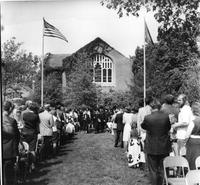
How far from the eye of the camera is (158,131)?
15.8ft

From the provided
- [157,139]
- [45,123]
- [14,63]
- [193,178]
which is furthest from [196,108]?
[45,123]

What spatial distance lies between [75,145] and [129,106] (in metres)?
1.66

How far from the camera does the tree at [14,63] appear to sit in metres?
4.74

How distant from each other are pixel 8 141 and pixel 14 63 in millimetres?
1190

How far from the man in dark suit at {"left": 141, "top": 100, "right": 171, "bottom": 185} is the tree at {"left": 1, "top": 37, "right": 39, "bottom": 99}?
1.64 m

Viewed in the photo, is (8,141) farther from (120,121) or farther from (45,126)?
(120,121)

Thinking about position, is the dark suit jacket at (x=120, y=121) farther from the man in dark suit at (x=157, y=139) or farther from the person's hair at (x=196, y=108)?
the person's hair at (x=196, y=108)

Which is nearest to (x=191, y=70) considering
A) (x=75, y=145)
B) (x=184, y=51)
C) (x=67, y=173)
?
(x=184, y=51)

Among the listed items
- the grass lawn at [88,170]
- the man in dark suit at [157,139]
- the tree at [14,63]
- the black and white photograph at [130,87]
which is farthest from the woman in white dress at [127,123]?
the man in dark suit at [157,139]

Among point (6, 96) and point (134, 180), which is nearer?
point (6, 96)

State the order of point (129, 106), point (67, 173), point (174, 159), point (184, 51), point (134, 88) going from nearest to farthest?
point (174, 159) < point (184, 51) < point (67, 173) < point (134, 88) < point (129, 106)

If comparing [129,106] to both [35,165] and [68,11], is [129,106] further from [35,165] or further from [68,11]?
[68,11]

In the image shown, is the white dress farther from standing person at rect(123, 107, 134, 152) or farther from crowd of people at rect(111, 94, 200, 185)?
crowd of people at rect(111, 94, 200, 185)

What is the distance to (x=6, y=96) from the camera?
4.77 meters
